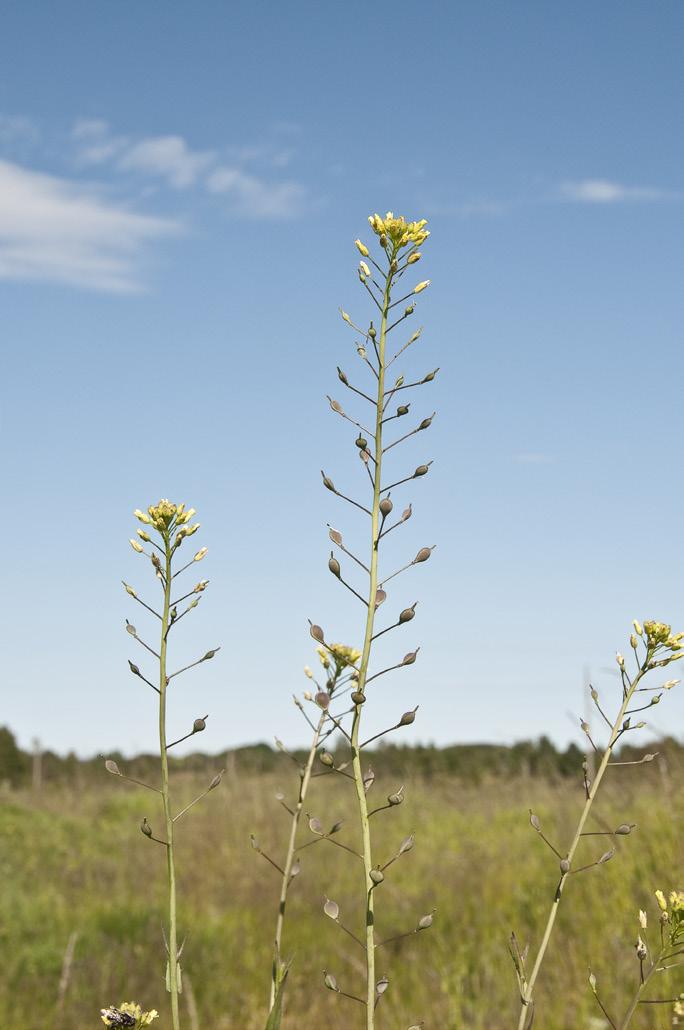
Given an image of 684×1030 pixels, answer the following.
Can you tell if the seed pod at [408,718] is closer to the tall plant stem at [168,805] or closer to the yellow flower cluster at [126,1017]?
the tall plant stem at [168,805]

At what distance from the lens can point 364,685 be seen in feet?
4.74

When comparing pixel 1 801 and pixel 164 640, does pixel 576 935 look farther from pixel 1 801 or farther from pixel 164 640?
pixel 1 801

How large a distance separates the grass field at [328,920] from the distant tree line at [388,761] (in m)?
5.44

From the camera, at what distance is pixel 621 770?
12.5 meters

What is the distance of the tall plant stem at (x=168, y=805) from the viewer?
1512 millimetres

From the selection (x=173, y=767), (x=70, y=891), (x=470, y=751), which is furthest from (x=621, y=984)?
(x=470, y=751)

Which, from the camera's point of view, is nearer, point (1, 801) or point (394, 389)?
point (394, 389)

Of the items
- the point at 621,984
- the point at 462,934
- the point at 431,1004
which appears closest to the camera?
the point at 621,984

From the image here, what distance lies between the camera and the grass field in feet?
20.9

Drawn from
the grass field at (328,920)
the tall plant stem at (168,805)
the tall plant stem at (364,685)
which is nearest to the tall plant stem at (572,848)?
the tall plant stem at (364,685)

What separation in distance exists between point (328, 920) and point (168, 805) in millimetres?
7689

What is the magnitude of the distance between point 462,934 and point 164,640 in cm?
729

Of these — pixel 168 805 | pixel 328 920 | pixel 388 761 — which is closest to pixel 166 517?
pixel 168 805

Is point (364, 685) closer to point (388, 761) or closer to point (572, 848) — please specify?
point (572, 848)
